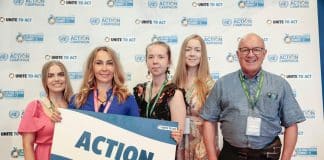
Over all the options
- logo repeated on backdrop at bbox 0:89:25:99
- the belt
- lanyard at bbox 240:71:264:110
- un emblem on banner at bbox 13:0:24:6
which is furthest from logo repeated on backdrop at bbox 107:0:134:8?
the belt

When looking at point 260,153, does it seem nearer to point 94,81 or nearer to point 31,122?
point 94,81

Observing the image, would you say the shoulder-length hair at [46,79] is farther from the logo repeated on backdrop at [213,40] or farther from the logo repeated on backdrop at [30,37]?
the logo repeated on backdrop at [213,40]

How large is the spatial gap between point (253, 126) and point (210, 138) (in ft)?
1.14

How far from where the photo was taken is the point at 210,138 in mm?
2723

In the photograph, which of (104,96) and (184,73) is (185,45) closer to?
(184,73)

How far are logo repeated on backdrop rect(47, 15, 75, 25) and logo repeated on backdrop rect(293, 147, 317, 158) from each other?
2.58m

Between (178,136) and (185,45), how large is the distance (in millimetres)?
1063

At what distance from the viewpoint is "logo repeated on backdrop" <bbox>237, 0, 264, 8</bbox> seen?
3.72 m

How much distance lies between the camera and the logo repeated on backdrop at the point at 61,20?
3621mm

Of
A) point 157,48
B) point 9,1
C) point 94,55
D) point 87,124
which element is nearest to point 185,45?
point 157,48

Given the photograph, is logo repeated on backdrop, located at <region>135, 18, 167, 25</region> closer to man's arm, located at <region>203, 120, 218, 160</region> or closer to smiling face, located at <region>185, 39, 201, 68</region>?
smiling face, located at <region>185, 39, 201, 68</region>

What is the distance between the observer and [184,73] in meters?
3.26

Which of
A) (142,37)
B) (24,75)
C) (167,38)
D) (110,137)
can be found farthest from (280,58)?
(24,75)

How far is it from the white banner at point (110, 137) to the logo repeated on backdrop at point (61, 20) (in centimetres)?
137
